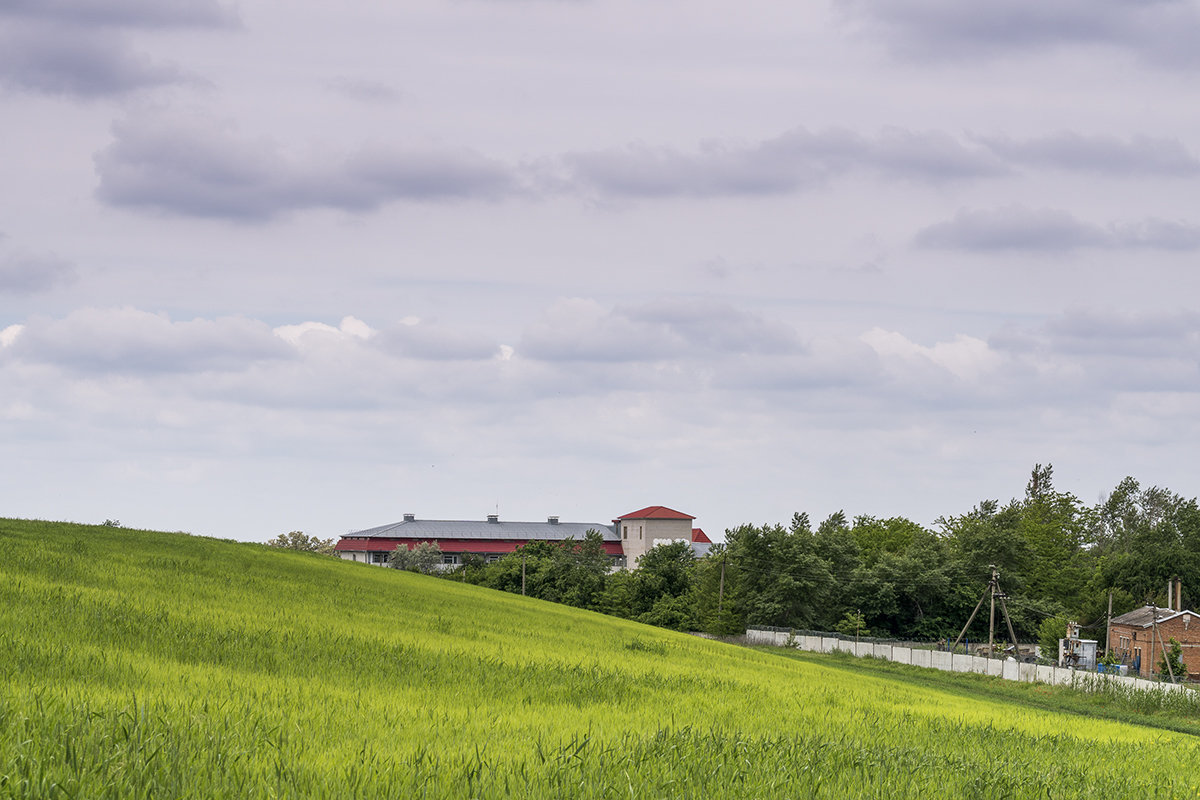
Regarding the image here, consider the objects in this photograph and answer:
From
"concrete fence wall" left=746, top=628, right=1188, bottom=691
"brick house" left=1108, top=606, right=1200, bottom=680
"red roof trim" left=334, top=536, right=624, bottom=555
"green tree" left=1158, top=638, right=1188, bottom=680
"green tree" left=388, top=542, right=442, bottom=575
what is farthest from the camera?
"red roof trim" left=334, top=536, right=624, bottom=555

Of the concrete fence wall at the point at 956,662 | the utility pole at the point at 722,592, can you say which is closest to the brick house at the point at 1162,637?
the concrete fence wall at the point at 956,662

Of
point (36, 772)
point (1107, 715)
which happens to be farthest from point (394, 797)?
point (1107, 715)

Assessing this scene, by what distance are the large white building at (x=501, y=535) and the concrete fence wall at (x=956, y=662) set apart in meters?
75.1

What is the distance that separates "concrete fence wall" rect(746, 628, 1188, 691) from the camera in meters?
47.6

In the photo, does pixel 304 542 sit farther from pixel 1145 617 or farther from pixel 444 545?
pixel 1145 617

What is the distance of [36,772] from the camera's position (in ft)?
21.2

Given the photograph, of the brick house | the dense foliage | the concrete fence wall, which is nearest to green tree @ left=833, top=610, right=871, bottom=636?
the dense foliage

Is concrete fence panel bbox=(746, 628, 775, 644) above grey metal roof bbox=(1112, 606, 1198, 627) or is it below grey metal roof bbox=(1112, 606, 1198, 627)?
below

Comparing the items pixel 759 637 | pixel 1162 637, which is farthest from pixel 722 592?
pixel 1162 637

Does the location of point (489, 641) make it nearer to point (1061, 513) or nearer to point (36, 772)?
point (36, 772)

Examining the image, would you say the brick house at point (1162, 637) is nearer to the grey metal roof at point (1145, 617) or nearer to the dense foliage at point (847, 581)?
the grey metal roof at point (1145, 617)

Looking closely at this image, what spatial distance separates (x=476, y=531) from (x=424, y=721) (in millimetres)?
153994

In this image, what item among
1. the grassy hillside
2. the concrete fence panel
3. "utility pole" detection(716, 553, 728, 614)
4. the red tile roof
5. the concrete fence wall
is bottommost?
the concrete fence panel

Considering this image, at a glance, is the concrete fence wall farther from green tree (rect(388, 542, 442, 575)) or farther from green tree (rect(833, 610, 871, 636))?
green tree (rect(388, 542, 442, 575))
